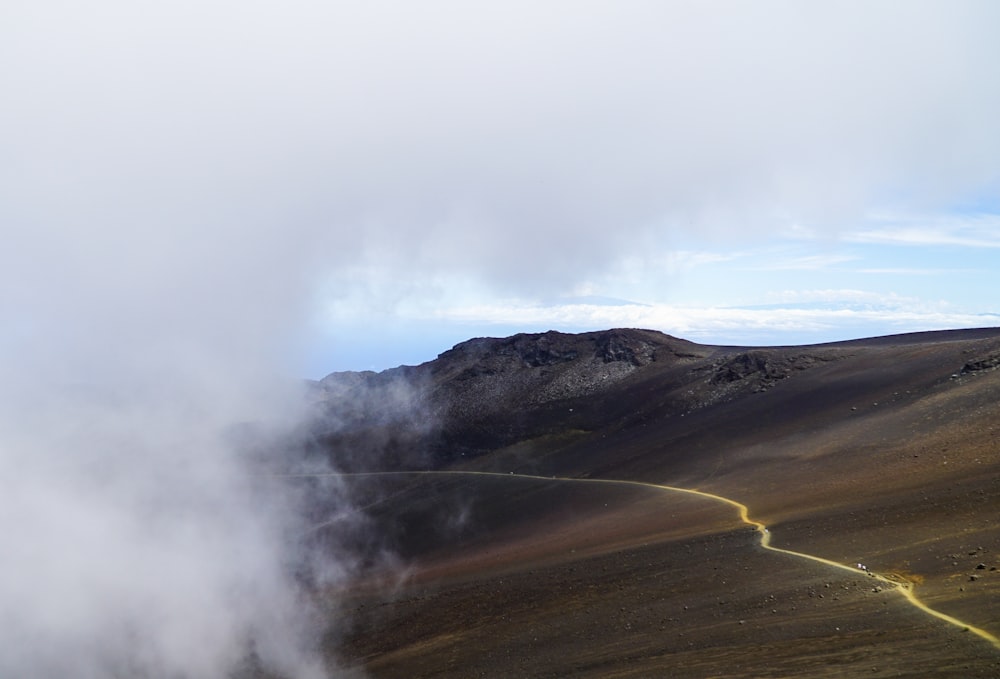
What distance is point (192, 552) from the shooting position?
6153 centimetres

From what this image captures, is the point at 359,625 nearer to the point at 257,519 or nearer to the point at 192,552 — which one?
the point at 192,552

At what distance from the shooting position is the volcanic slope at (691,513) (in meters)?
26.8

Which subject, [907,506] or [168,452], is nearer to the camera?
[907,506]

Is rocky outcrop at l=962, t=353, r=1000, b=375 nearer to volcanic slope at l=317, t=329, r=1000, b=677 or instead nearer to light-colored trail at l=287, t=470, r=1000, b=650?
volcanic slope at l=317, t=329, r=1000, b=677

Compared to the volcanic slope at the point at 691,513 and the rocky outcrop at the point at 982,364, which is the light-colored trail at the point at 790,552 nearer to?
the volcanic slope at the point at 691,513

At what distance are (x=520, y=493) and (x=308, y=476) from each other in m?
29.7

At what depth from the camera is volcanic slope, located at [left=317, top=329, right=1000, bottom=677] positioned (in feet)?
87.9

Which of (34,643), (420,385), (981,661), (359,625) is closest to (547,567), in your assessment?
(359,625)

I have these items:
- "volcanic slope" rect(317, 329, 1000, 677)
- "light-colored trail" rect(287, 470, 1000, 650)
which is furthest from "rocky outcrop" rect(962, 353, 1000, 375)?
"light-colored trail" rect(287, 470, 1000, 650)

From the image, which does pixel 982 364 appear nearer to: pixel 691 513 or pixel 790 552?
pixel 691 513

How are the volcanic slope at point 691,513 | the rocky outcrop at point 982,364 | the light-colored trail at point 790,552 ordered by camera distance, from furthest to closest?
1. the rocky outcrop at point 982,364
2. the volcanic slope at point 691,513
3. the light-colored trail at point 790,552

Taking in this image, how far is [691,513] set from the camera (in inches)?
1897

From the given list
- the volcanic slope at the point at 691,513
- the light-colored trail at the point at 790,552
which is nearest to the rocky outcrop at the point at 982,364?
the volcanic slope at the point at 691,513

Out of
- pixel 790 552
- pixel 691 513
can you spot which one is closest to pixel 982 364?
pixel 691 513
